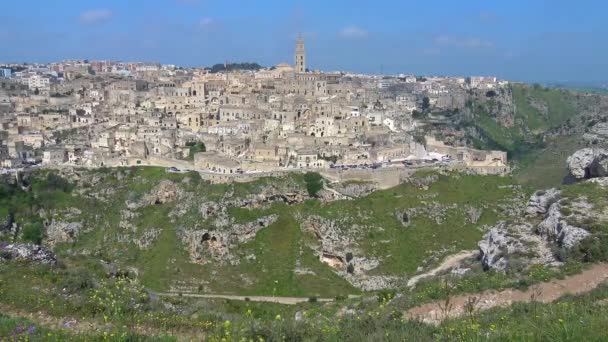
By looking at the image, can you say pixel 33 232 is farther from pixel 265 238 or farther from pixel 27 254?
pixel 27 254

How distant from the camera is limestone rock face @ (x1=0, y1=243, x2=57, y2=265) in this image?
54.7 ft

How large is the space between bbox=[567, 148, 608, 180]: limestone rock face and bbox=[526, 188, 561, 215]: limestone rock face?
171 inches

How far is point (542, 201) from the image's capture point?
30578mm

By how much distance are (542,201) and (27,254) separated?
2498 centimetres

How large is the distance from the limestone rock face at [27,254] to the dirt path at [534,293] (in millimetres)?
10766

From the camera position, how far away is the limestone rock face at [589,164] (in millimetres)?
32978

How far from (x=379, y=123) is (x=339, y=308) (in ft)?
153

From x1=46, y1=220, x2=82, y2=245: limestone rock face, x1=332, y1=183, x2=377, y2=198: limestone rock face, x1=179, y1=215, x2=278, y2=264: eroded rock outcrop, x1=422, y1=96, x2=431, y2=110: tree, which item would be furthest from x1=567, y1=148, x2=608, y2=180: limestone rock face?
x1=422, y1=96, x2=431, y2=110: tree

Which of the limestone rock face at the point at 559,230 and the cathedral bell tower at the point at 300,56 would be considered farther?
the cathedral bell tower at the point at 300,56

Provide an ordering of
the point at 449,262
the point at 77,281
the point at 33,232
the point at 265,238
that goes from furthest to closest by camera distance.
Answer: the point at 33,232 < the point at 265,238 < the point at 449,262 < the point at 77,281

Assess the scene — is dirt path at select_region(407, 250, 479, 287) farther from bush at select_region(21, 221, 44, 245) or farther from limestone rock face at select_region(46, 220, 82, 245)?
bush at select_region(21, 221, 44, 245)

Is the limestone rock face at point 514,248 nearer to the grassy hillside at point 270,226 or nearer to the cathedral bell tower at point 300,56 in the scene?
the grassy hillside at point 270,226

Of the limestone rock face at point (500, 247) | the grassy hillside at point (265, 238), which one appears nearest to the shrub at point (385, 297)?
the grassy hillside at point (265, 238)

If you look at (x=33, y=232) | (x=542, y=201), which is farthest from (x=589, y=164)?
(x=33, y=232)
